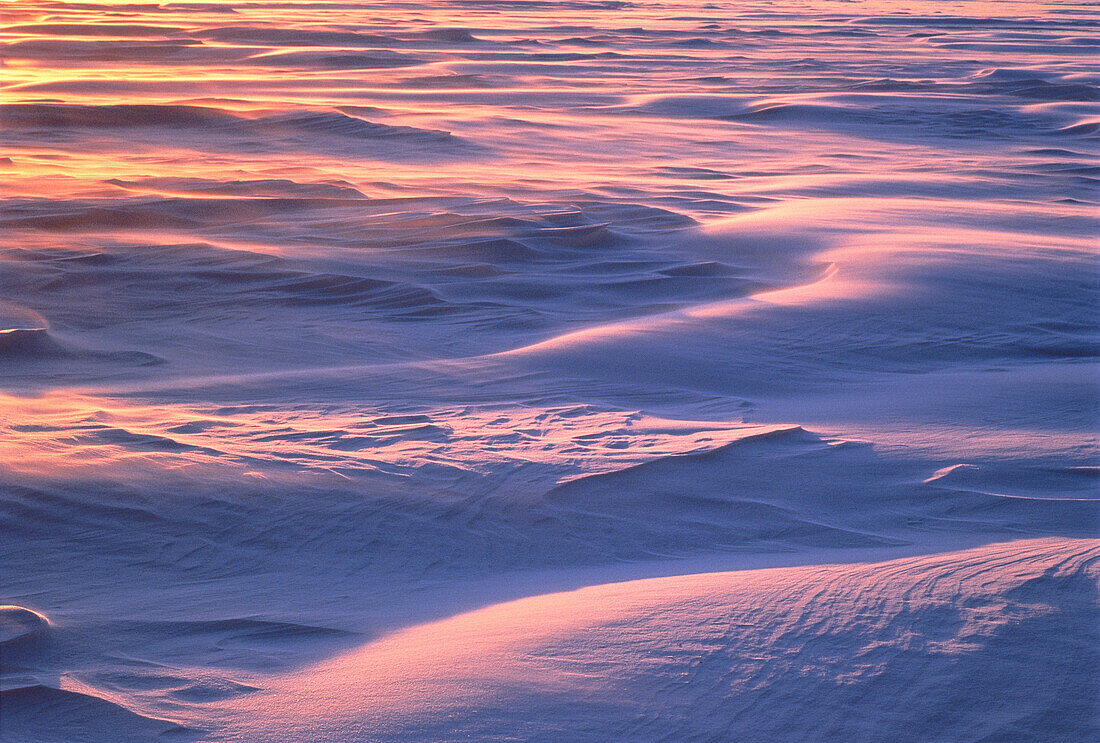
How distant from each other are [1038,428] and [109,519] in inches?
75.4

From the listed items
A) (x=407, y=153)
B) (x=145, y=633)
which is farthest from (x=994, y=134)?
(x=145, y=633)

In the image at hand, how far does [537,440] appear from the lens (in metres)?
2.18

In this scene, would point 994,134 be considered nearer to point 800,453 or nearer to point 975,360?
point 975,360

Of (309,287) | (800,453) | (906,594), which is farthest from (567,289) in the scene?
(906,594)

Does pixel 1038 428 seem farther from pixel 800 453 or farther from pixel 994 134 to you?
pixel 994 134

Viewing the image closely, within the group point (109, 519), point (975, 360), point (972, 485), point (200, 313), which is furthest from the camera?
point (200, 313)

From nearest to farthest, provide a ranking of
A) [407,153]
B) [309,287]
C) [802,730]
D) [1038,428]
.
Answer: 1. [802,730]
2. [1038,428]
3. [309,287]
4. [407,153]

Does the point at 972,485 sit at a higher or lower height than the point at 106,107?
lower

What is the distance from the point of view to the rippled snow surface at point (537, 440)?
1310 mm

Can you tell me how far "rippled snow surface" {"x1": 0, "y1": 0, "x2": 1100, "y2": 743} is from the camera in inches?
51.6

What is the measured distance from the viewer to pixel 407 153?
562cm

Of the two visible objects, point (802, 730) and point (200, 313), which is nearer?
point (802, 730)

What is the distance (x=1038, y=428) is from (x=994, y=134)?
17.2 ft

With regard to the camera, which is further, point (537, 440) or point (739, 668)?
point (537, 440)
